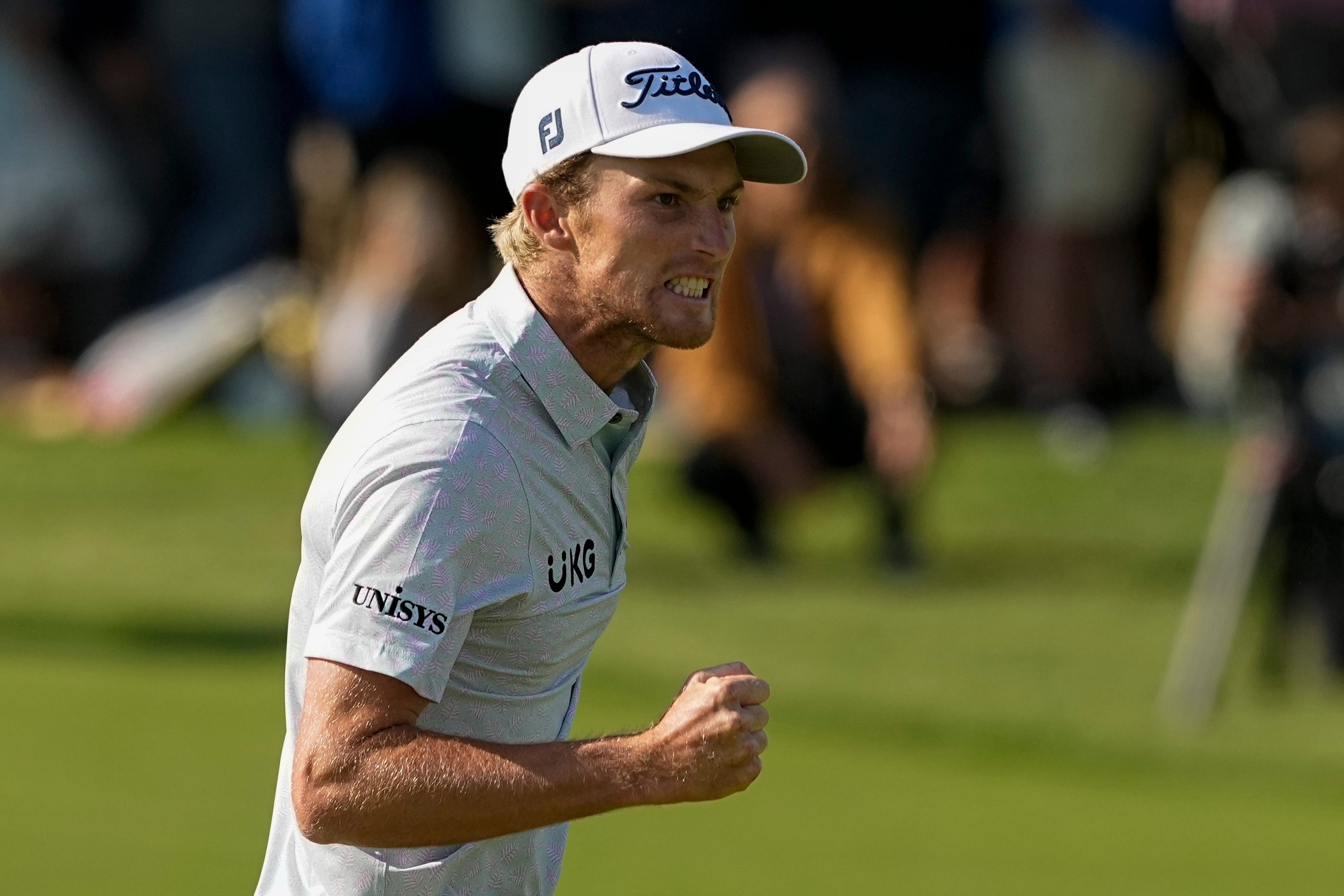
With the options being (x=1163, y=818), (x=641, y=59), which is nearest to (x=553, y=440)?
(x=641, y=59)

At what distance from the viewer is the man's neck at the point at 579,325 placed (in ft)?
11.3

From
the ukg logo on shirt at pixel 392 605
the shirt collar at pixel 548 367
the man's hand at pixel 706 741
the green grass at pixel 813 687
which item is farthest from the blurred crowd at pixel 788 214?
the ukg logo on shirt at pixel 392 605

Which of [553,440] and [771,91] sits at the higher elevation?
[771,91]

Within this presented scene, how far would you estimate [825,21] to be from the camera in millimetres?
11492

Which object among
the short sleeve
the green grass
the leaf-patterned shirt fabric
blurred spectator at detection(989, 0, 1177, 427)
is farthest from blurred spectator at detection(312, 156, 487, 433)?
the short sleeve

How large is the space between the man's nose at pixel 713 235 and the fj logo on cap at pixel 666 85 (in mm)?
145

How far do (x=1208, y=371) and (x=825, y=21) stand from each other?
2.37 meters

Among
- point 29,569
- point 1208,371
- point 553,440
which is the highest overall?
point 1208,371

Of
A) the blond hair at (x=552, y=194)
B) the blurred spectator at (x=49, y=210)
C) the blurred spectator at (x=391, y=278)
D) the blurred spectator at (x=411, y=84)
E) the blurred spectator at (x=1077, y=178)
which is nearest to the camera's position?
the blond hair at (x=552, y=194)

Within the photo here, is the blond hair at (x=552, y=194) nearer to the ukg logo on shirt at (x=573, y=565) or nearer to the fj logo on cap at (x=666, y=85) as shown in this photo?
Answer: the fj logo on cap at (x=666, y=85)

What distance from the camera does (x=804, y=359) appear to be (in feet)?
33.6

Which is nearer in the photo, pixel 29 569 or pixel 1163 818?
pixel 1163 818

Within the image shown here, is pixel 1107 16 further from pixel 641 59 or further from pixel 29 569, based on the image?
pixel 641 59

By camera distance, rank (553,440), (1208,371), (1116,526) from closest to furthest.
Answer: (553,440) → (1116,526) → (1208,371)
